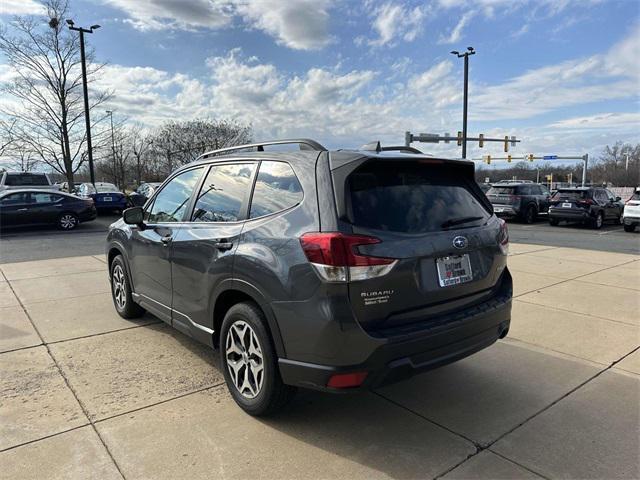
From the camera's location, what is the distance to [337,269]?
255cm

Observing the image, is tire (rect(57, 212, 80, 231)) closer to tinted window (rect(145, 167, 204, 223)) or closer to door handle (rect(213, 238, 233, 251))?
tinted window (rect(145, 167, 204, 223))

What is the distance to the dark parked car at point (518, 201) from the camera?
20.2 meters

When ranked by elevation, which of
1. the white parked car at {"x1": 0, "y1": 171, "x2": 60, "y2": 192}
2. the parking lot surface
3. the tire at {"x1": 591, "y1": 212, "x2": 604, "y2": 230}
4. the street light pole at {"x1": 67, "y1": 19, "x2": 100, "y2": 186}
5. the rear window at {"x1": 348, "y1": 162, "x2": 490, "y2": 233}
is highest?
the street light pole at {"x1": 67, "y1": 19, "x2": 100, "y2": 186}

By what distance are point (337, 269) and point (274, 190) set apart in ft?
2.86

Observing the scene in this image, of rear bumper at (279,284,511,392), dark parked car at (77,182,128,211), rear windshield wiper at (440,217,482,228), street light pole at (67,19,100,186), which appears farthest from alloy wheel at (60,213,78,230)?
rear windshield wiper at (440,217,482,228)

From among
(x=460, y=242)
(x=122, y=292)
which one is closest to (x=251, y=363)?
(x=460, y=242)

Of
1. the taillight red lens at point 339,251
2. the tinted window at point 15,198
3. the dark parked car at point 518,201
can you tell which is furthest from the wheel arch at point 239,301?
the dark parked car at point 518,201

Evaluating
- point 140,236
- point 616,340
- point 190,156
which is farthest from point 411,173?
point 190,156

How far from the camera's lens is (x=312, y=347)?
8.67 feet

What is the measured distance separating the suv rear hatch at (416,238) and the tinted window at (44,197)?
1606 centimetres

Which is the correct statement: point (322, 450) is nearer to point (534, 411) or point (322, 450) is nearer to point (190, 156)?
point (534, 411)

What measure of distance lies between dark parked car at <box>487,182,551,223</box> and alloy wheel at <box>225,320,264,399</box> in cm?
1865

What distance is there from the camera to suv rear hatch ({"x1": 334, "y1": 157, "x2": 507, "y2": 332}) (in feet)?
8.67

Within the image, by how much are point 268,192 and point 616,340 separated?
3.78 meters
